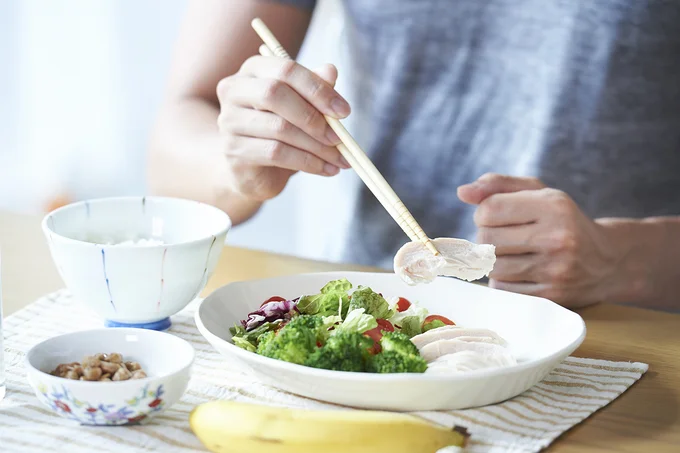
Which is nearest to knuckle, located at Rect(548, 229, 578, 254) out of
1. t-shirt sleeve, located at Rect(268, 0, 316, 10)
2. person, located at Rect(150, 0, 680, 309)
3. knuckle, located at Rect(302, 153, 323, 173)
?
person, located at Rect(150, 0, 680, 309)

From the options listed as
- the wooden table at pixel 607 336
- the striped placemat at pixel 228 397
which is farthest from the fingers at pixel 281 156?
the striped placemat at pixel 228 397

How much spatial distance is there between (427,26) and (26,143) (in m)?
3.01

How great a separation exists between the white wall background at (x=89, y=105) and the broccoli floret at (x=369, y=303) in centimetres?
255

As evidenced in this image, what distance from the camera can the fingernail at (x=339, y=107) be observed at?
1494mm

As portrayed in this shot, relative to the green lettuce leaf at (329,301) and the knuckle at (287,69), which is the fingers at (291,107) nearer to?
the knuckle at (287,69)

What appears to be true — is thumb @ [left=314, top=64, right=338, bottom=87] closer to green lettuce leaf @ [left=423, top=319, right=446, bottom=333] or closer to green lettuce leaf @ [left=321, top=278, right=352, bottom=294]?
green lettuce leaf @ [left=321, top=278, right=352, bottom=294]

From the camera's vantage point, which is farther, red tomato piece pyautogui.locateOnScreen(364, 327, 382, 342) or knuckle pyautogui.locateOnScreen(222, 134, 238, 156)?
knuckle pyautogui.locateOnScreen(222, 134, 238, 156)

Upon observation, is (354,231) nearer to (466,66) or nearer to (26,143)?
(466,66)

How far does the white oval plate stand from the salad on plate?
32 mm

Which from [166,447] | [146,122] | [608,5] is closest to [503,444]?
[166,447]

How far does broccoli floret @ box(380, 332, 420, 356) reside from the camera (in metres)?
1.07

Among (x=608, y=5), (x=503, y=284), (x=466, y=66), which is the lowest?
(x=503, y=284)

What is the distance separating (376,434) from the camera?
3.10 feet

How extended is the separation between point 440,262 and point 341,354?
30cm
